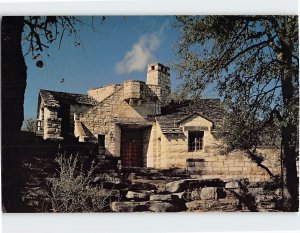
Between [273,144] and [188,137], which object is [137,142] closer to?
[188,137]

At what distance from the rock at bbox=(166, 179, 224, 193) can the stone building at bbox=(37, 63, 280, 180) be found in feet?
0.30

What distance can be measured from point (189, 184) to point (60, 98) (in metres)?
2.12

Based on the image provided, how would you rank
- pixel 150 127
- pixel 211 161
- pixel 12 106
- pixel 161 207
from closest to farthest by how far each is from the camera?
pixel 12 106, pixel 161 207, pixel 211 161, pixel 150 127

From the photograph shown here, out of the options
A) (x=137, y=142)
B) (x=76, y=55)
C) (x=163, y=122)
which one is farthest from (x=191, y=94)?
(x=76, y=55)

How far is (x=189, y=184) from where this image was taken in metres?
6.89

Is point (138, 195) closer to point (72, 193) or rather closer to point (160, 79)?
point (72, 193)

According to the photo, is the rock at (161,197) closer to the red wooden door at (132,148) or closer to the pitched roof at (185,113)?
the red wooden door at (132,148)

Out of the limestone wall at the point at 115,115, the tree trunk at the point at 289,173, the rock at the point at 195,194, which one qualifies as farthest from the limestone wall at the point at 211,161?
the limestone wall at the point at 115,115

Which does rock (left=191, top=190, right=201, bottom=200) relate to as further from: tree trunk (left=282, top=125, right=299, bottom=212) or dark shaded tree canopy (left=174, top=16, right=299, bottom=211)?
tree trunk (left=282, top=125, right=299, bottom=212)

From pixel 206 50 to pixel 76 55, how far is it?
1.79 meters

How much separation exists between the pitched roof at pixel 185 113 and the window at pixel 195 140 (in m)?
0.18

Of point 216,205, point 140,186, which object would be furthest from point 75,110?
point 216,205

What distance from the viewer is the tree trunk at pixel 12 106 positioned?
6.63m

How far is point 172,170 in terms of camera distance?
269 inches
